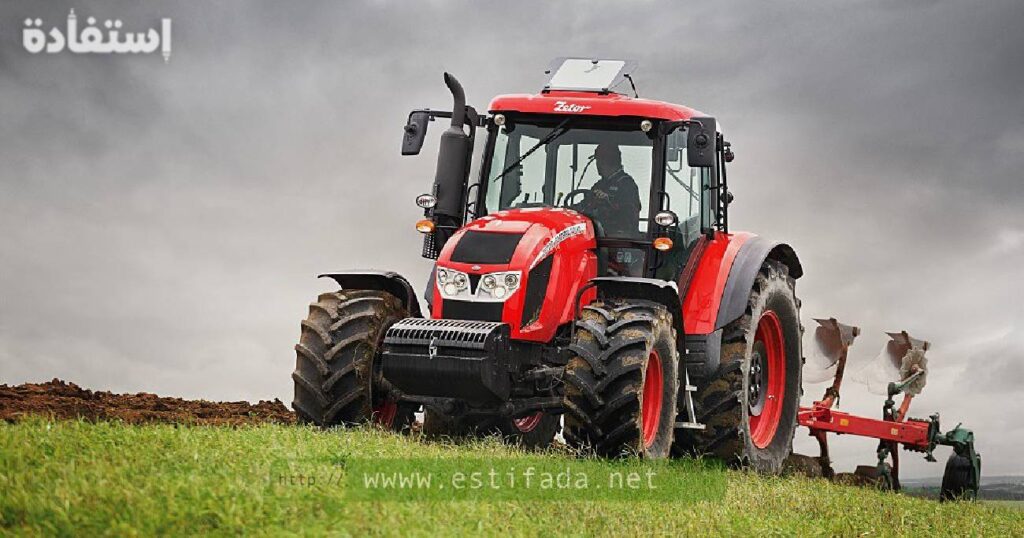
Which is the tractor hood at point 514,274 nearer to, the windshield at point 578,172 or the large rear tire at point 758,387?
the windshield at point 578,172

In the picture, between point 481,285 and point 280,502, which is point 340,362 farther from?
point 280,502

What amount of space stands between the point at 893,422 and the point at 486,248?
5.48 m

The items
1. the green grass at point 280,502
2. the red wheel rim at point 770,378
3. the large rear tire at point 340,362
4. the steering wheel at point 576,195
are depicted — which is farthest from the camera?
the red wheel rim at point 770,378

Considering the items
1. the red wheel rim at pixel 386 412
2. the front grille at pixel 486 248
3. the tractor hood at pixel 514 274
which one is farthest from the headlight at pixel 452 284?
the red wheel rim at pixel 386 412

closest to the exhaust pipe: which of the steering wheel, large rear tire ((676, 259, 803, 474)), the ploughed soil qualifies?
the steering wheel

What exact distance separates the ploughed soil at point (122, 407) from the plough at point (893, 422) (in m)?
5.65

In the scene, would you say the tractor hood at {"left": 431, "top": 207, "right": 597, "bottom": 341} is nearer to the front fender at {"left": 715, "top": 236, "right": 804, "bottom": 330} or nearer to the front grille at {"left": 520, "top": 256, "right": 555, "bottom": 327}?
the front grille at {"left": 520, "top": 256, "right": 555, "bottom": 327}

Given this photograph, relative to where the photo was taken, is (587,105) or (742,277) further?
(742,277)

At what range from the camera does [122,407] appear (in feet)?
40.3

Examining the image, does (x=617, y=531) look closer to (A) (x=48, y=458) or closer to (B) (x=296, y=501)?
(B) (x=296, y=501)

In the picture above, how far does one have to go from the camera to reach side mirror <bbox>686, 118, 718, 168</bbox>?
10734 millimetres

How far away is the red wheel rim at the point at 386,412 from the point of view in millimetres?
11164

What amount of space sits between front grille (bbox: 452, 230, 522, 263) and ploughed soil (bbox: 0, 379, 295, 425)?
2.46 meters

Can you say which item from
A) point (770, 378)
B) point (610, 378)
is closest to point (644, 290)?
point (610, 378)
